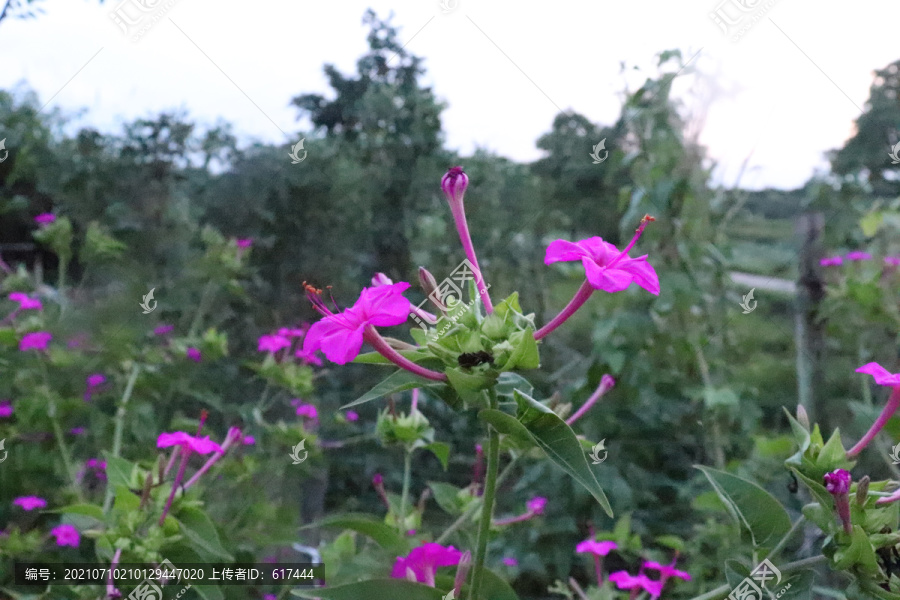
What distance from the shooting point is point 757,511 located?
53 centimetres

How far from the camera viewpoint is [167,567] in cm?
69

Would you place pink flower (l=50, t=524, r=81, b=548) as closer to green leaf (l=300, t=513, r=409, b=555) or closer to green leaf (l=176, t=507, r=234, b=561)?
green leaf (l=176, t=507, r=234, b=561)

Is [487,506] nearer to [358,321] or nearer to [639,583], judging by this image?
[358,321]

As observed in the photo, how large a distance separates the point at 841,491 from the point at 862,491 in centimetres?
3

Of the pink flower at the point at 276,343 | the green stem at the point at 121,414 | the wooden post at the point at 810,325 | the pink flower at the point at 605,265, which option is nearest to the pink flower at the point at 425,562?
the pink flower at the point at 605,265

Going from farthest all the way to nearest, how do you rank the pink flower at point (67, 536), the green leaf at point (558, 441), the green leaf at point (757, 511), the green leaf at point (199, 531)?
the pink flower at point (67, 536)
the green leaf at point (199, 531)
the green leaf at point (757, 511)
the green leaf at point (558, 441)

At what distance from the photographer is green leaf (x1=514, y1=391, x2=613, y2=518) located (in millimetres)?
409

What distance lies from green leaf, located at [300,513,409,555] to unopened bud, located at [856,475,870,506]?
389 mm

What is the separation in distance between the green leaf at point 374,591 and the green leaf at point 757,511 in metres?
0.24

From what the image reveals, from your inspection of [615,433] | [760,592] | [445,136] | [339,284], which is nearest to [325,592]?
[760,592]

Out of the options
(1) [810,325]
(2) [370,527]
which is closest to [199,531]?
(2) [370,527]

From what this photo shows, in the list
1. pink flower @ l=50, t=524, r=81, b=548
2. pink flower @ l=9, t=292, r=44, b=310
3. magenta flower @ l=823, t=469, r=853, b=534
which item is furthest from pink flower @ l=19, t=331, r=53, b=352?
magenta flower @ l=823, t=469, r=853, b=534

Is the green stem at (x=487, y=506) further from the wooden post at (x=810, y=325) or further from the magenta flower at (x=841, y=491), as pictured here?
the wooden post at (x=810, y=325)

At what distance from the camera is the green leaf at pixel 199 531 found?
68cm
